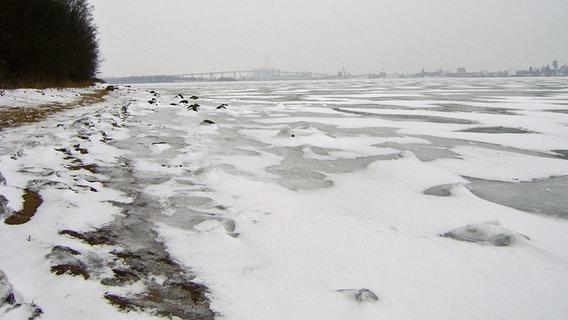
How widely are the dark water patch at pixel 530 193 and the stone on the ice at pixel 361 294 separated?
2.12 metres

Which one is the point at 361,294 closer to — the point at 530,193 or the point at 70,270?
the point at 70,270

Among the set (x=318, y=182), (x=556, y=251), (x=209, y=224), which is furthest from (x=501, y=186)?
(x=209, y=224)

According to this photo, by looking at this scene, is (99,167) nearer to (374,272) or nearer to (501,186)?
(374,272)

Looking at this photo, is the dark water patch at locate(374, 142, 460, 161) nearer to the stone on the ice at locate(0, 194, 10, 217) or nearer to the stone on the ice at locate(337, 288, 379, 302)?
the stone on the ice at locate(337, 288, 379, 302)

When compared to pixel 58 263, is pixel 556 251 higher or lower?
lower

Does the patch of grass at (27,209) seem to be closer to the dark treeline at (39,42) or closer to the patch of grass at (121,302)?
the patch of grass at (121,302)

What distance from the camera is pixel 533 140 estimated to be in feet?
21.0

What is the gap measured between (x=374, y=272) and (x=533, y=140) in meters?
5.90

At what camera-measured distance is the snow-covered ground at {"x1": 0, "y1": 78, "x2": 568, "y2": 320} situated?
1750 millimetres

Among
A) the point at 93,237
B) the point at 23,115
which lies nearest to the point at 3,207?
the point at 93,237

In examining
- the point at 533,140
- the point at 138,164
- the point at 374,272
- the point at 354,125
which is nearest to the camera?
the point at 374,272

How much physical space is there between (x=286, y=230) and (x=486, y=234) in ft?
4.62

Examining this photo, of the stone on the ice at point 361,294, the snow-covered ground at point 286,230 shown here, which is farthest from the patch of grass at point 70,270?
the stone on the ice at point 361,294

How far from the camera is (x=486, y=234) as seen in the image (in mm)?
2568
